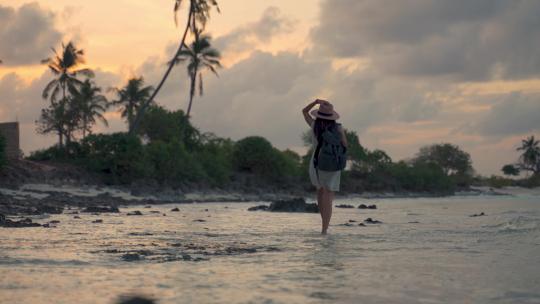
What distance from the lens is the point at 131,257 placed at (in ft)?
16.9

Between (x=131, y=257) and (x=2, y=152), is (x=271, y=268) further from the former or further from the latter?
(x=2, y=152)

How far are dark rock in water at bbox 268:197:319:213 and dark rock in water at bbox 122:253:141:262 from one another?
9.26 metres

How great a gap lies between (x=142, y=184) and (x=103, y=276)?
2837 centimetres

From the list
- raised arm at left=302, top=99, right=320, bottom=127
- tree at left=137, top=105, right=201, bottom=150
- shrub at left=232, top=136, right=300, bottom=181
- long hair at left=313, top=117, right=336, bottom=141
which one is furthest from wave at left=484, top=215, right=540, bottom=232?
tree at left=137, top=105, right=201, bottom=150

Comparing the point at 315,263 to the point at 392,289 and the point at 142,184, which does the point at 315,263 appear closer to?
the point at 392,289

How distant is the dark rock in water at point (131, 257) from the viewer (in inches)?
199

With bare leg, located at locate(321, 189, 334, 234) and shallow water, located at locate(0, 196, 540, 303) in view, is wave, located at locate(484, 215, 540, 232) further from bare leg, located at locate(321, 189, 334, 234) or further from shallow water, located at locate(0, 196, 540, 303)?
bare leg, located at locate(321, 189, 334, 234)

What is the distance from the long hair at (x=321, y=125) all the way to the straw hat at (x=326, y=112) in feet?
0.26

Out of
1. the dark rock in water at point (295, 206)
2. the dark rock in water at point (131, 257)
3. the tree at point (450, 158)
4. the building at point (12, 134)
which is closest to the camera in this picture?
the dark rock in water at point (131, 257)

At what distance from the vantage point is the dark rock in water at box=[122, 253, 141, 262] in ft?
16.6

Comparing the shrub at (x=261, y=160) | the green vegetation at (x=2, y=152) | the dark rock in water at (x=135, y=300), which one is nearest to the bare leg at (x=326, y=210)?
the dark rock in water at (x=135, y=300)

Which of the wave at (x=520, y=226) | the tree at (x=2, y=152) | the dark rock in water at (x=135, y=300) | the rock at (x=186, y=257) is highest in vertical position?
the tree at (x=2, y=152)

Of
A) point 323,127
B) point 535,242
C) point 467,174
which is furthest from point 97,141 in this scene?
point 467,174

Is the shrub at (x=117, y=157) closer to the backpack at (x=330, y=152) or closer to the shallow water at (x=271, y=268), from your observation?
the backpack at (x=330, y=152)
